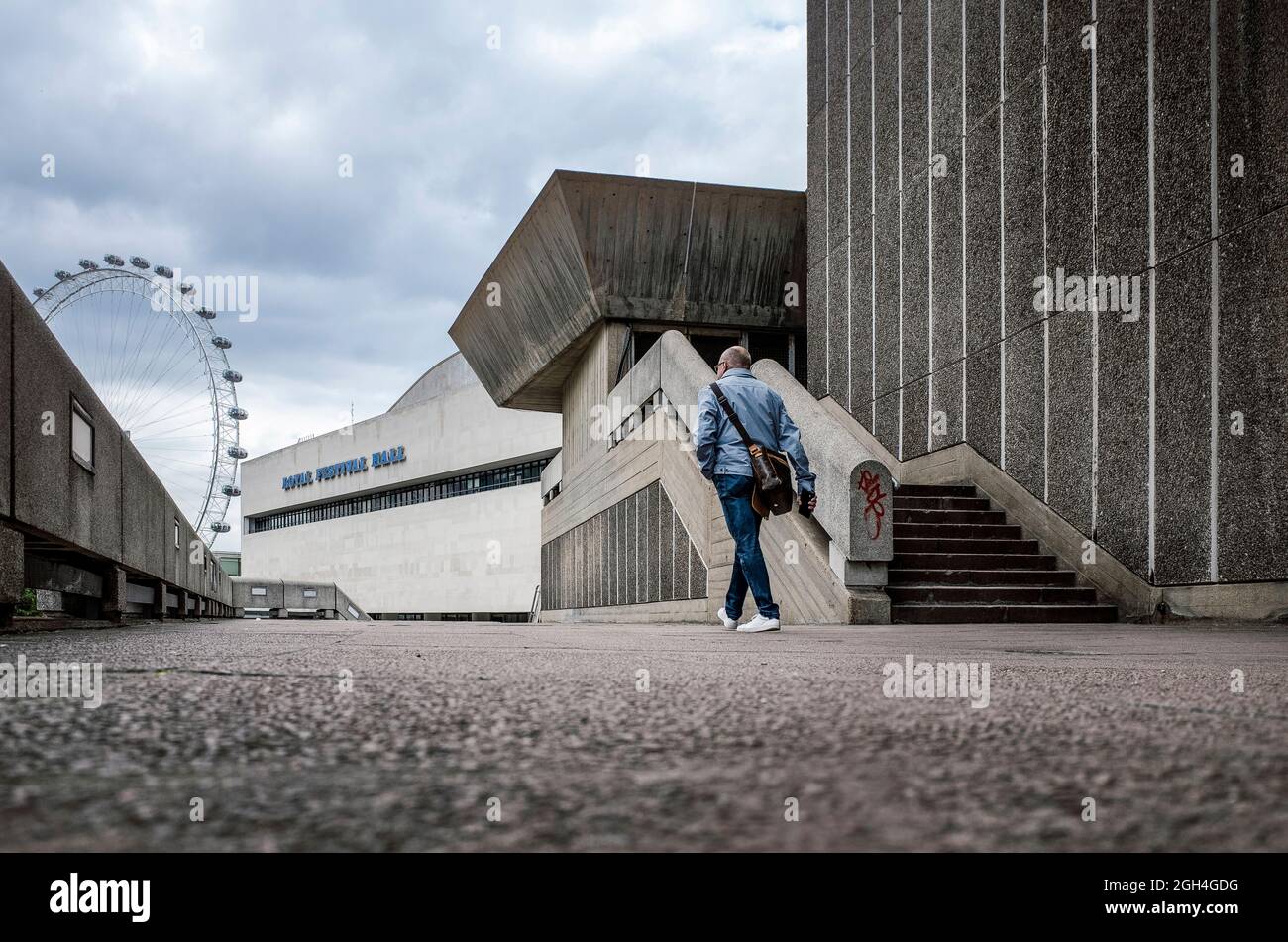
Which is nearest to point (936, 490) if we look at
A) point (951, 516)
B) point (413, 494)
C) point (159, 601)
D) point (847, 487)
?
point (951, 516)

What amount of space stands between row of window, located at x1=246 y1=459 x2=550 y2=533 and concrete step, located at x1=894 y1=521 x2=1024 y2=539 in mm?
30367

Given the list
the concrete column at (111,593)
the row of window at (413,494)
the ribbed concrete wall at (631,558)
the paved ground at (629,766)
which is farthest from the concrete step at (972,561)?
the row of window at (413,494)

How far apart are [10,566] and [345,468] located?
2045 inches

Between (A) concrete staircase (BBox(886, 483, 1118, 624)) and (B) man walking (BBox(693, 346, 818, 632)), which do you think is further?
(A) concrete staircase (BBox(886, 483, 1118, 624))

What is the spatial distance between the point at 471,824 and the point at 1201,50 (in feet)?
30.8

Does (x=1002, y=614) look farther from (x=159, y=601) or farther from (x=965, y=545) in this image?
(x=159, y=601)

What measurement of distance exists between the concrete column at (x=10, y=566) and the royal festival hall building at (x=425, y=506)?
3397 centimetres

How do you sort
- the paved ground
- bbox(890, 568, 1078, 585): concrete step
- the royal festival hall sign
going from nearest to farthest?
the paved ground, bbox(890, 568, 1078, 585): concrete step, the royal festival hall sign

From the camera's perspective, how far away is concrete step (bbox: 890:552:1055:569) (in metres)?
9.52

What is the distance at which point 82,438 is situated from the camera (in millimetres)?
5633

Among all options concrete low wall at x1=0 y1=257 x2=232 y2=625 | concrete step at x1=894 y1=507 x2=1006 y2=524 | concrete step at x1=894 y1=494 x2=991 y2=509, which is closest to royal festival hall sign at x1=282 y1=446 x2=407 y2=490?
concrete step at x1=894 y1=494 x2=991 y2=509

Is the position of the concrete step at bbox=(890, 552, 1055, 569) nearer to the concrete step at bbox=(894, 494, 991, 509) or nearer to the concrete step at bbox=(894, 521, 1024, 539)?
the concrete step at bbox=(894, 521, 1024, 539)

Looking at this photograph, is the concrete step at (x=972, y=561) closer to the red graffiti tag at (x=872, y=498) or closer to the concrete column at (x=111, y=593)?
the red graffiti tag at (x=872, y=498)
